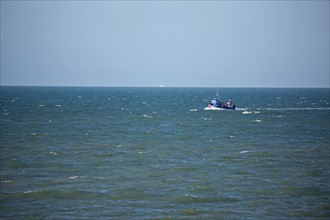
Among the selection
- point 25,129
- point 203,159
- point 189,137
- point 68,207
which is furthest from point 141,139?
point 68,207

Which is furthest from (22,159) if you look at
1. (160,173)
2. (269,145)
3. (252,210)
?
(269,145)

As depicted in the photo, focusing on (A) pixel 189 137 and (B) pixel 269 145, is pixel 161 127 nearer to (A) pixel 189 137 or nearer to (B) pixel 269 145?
(A) pixel 189 137

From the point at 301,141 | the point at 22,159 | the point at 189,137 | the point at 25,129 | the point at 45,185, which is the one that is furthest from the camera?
the point at 25,129

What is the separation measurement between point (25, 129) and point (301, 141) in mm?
38964

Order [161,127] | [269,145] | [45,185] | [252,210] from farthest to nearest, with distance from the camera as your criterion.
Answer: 1. [161,127]
2. [269,145]
3. [45,185]
4. [252,210]

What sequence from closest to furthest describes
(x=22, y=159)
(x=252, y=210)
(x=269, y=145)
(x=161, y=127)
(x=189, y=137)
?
1. (x=252, y=210)
2. (x=22, y=159)
3. (x=269, y=145)
4. (x=189, y=137)
5. (x=161, y=127)

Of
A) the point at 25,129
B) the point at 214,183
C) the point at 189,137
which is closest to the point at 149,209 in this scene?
the point at 214,183

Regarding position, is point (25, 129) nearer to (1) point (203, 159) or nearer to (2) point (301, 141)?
(1) point (203, 159)

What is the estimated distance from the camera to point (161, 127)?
69312mm

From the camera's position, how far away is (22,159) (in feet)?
127

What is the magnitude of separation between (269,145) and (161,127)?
23.9m

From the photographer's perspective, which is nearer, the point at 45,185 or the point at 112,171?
the point at 45,185

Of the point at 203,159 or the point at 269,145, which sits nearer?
the point at 203,159

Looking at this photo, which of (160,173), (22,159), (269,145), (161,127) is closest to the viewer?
(160,173)
